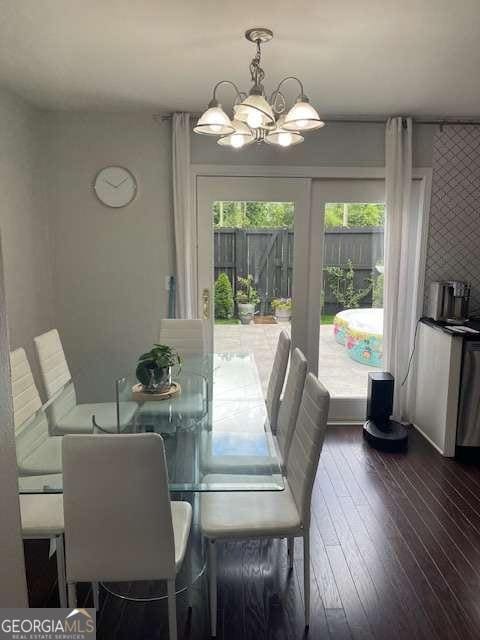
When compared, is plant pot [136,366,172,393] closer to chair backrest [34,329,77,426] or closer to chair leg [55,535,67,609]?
chair backrest [34,329,77,426]

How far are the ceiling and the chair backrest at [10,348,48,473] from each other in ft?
5.36

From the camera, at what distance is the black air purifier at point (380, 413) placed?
3.57 m

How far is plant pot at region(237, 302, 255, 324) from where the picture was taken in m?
3.95

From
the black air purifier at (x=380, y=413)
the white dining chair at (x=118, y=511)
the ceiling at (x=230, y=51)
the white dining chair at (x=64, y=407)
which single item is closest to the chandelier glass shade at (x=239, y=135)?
the ceiling at (x=230, y=51)

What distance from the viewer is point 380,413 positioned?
3.72 meters

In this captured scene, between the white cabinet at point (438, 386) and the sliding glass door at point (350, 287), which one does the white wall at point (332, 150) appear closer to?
the sliding glass door at point (350, 287)

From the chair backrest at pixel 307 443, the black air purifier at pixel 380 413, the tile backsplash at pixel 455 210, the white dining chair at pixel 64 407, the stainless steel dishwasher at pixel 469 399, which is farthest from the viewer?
the tile backsplash at pixel 455 210

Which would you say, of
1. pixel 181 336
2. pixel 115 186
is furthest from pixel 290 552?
pixel 115 186

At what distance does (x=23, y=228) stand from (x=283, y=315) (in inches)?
84.0

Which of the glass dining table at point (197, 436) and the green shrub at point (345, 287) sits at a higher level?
the green shrub at point (345, 287)

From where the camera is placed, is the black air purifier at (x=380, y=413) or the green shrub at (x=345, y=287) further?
the green shrub at (x=345, y=287)

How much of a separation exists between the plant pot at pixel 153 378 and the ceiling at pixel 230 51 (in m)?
1.65

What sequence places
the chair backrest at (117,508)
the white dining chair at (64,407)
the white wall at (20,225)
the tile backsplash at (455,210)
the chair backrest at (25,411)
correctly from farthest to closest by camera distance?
the tile backsplash at (455,210)
the white wall at (20,225)
the white dining chair at (64,407)
the chair backrest at (25,411)
the chair backrest at (117,508)

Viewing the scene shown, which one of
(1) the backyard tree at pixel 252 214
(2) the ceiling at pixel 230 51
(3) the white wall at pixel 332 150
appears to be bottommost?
(1) the backyard tree at pixel 252 214
